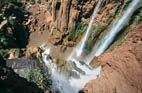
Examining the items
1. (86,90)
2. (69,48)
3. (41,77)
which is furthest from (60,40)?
(86,90)

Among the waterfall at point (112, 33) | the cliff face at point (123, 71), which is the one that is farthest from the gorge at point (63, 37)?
the cliff face at point (123, 71)

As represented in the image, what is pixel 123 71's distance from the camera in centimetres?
689

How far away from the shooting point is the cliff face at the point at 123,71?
20.5 ft

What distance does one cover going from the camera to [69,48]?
19.2 m

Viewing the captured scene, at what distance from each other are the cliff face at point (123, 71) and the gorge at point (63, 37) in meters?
0.70

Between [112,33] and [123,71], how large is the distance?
9873 millimetres

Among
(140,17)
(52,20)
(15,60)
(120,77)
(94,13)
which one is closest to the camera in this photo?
(120,77)

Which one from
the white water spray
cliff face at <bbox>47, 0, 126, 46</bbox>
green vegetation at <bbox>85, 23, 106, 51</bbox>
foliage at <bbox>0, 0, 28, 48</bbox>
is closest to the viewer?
the white water spray

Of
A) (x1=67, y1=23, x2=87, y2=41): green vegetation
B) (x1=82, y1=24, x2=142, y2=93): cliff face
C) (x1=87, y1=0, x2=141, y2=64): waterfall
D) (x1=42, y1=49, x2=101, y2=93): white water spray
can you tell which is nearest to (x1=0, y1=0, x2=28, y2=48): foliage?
(x1=42, y1=49, x2=101, y2=93): white water spray

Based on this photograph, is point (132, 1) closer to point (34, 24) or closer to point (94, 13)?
point (94, 13)

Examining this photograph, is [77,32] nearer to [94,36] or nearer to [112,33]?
[94,36]

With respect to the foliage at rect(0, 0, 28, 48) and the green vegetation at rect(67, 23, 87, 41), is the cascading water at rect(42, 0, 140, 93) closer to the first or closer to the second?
the green vegetation at rect(67, 23, 87, 41)

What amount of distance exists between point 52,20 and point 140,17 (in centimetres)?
1235

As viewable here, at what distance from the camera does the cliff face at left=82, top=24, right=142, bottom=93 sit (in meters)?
6.26
